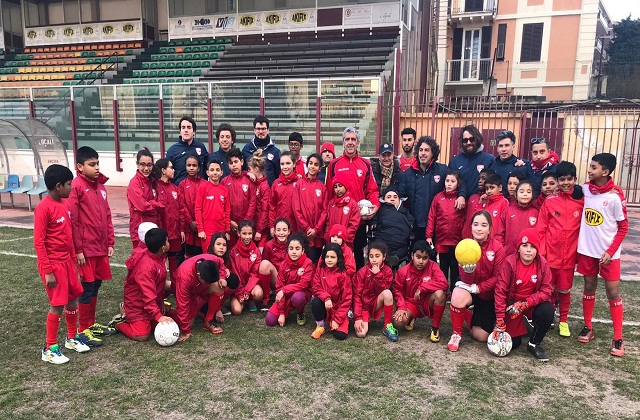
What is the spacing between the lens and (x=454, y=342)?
4.06m

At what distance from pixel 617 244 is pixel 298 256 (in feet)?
9.67

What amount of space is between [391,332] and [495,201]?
1765 mm

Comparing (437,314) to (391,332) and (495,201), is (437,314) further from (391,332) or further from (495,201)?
(495,201)

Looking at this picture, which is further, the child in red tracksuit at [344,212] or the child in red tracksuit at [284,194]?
the child in red tracksuit at [284,194]

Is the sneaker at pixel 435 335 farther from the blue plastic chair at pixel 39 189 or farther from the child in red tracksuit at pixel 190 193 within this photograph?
the blue plastic chair at pixel 39 189

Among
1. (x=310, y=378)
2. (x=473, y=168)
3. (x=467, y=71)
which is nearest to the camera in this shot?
(x=310, y=378)

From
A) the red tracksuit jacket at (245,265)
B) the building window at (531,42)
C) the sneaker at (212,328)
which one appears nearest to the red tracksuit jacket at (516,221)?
the red tracksuit jacket at (245,265)

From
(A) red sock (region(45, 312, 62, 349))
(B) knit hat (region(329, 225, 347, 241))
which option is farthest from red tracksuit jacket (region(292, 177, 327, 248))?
(A) red sock (region(45, 312, 62, 349))

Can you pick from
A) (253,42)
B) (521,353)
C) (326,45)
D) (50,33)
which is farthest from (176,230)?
(50,33)

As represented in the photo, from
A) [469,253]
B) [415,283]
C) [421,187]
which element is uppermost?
[421,187]

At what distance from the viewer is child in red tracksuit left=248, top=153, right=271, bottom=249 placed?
5.31 meters

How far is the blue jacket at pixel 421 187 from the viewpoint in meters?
5.09

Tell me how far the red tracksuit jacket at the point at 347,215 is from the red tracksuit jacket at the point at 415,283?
68cm

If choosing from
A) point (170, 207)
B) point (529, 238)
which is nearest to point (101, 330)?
point (170, 207)
